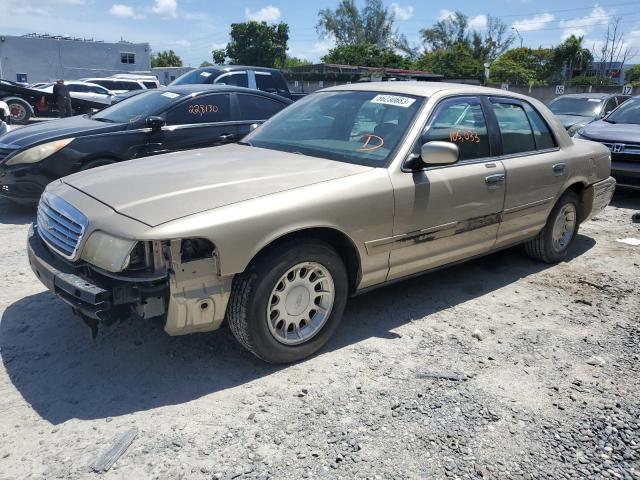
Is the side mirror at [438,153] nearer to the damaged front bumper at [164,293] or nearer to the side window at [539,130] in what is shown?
the damaged front bumper at [164,293]

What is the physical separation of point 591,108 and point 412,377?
1133 cm

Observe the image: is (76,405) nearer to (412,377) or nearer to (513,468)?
(412,377)

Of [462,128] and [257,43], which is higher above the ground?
[257,43]

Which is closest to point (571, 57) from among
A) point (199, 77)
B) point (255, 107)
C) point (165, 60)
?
point (199, 77)

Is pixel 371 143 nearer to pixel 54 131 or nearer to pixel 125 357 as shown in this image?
pixel 125 357

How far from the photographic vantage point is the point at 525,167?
4.52 meters

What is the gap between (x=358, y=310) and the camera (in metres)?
4.15

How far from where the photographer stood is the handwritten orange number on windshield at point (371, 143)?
148 inches

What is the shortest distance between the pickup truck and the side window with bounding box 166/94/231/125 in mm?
4106

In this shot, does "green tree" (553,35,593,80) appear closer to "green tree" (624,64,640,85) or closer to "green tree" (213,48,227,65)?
"green tree" (624,64,640,85)

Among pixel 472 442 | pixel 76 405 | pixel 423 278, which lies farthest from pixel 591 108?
pixel 76 405

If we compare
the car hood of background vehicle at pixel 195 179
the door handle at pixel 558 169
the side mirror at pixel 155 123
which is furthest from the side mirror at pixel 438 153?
the side mirror at pixel 155 123

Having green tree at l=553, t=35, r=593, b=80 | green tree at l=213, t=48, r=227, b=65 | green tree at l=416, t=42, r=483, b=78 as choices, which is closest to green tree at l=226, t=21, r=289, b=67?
green tree at l=213, t=48, r=227, b=65

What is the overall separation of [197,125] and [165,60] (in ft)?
311
